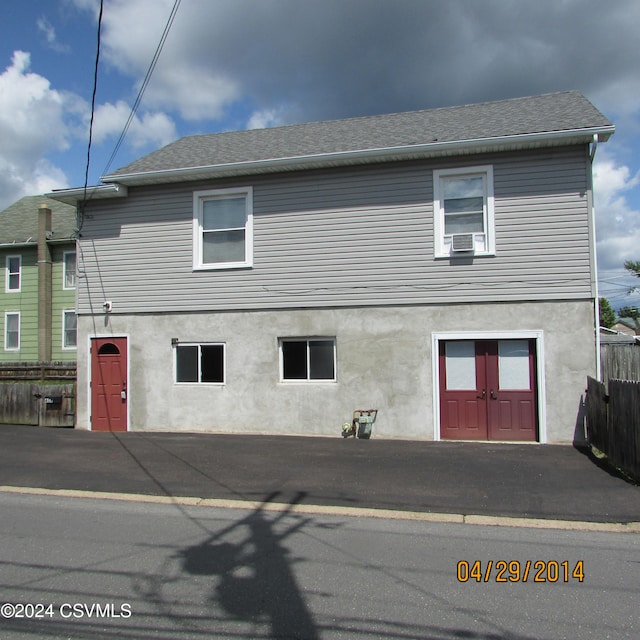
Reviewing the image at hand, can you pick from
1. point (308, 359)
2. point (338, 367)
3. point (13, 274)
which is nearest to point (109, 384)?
point (308, 359)

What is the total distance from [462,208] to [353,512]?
7024 millimetres

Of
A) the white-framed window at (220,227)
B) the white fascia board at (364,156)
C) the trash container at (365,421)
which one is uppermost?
the white fascia board at (364,156)

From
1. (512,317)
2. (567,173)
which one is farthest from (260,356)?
(567,173)

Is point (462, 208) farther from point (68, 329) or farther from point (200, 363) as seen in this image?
point (68, 329)

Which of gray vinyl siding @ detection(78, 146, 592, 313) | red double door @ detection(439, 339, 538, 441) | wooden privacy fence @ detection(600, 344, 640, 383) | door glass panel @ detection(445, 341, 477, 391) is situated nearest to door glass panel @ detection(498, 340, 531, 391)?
red double door @ detection(439, 339, 538, 441)

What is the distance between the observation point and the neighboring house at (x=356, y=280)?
11.0 metres

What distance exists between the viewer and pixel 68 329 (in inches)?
865

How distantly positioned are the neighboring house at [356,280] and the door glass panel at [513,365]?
0.04 metres

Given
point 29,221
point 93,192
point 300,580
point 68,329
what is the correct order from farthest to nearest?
point 29,221, point 68,329, point 93,192, point 300,580

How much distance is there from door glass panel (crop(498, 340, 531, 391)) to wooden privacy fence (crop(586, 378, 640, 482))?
120 centimetres

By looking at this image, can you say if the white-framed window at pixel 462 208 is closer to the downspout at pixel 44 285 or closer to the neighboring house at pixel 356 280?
the neighboring house at pixel 356 280

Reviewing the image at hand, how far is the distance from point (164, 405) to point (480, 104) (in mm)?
10519
